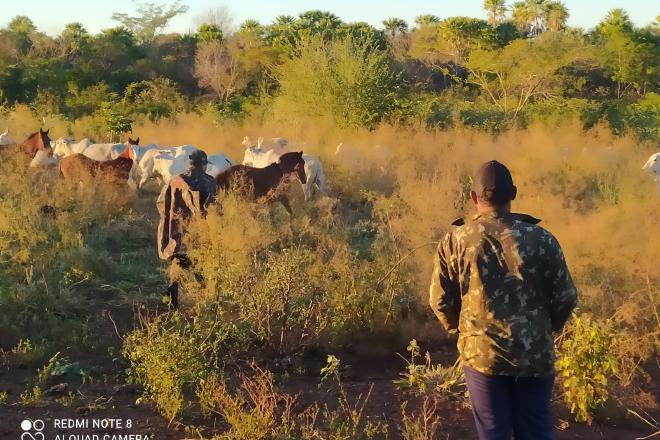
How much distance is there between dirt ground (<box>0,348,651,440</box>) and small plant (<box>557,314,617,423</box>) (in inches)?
5.6

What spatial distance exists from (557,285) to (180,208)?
12.6 feet

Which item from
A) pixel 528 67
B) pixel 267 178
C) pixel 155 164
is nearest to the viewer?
pixel 267 178

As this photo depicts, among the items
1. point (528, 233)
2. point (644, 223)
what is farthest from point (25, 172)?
point (528, 233)

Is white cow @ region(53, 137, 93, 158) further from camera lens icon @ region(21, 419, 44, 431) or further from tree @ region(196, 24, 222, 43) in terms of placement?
tree @ region(196, 24, 222, 43)

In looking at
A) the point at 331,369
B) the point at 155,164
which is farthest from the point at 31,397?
the point at 155,164

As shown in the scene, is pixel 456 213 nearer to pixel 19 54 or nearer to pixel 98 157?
pixel 98 157

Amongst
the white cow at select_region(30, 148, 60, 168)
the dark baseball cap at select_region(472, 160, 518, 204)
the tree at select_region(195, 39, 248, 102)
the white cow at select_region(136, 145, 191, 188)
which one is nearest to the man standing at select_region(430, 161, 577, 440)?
the dark baseball cap at select_region(472, 160, 518, 204)

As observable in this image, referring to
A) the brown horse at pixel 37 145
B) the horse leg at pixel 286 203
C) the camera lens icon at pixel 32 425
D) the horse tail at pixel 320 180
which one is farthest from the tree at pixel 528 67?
the camera lens icon at pixel 32 425

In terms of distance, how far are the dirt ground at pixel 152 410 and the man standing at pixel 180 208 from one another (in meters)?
1.24

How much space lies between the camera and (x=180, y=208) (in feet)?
20.0

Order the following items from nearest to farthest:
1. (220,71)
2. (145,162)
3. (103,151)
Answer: (145,162) < (103,151) < (220,71)

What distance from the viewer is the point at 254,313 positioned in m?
5.14

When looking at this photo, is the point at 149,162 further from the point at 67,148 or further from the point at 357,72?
the point at 357,72

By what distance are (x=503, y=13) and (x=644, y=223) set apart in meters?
41.3
